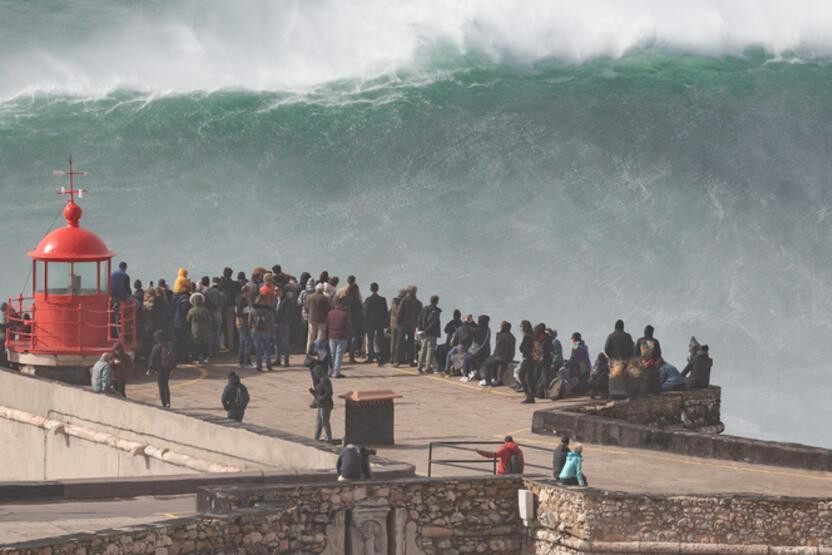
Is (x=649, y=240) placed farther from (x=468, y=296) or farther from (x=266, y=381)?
(x=266, y=381)

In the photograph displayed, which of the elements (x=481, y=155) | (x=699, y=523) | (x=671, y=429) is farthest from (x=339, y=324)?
(x=481, y=155)

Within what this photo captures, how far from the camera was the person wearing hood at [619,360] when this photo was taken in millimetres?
30109

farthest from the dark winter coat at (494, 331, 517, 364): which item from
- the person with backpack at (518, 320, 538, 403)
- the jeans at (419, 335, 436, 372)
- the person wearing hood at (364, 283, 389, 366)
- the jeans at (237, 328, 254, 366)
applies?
the jeans at (237, 328, 254, 366)

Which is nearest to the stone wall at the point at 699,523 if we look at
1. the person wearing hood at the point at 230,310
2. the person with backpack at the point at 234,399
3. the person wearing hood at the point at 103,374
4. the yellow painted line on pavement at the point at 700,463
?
the yellow painted line on pavement at the point at 700,463

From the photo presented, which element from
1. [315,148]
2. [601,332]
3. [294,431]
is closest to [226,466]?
[294,431]

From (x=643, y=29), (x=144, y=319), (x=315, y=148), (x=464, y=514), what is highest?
(x=643, y=29)

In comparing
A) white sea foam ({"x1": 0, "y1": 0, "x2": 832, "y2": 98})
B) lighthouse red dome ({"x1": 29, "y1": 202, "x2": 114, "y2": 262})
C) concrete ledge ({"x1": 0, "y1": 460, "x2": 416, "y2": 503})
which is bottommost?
concrete ledge ({"x1": 0, "y1": 460, "x2": 416, "y2": 503})

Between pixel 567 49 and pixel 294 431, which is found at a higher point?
pixel 567 49

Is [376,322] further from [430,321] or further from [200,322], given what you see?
[200,322]

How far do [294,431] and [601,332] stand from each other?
Answer: 2061cm

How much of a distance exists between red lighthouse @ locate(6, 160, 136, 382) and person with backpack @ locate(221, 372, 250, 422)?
3297mm

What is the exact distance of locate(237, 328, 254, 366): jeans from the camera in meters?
33.5

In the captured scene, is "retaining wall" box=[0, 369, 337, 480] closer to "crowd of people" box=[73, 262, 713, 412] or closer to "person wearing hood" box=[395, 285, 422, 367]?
"crowd of people" box=[73, 262, 713, 412]

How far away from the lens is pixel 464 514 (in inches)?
974
